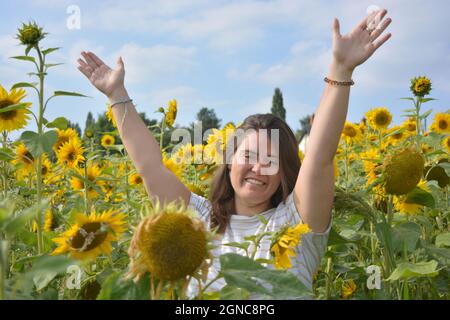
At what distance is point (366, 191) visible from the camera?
179 centimetres

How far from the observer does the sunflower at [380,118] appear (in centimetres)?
455

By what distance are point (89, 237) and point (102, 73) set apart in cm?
74

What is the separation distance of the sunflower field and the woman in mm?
98

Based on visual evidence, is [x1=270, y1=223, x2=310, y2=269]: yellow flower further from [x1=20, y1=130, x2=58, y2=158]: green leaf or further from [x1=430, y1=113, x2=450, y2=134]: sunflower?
[x1=430, y1=113, x2=450, y2=134]: sunflower

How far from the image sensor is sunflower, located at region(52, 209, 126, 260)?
1.38 m

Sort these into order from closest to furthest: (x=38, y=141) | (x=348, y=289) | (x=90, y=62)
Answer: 1. (x=38, y=141)
2. (x=90, y=62)
3. (x=348, y=289)

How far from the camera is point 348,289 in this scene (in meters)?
2.09

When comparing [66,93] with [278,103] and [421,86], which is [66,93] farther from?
[278,103]

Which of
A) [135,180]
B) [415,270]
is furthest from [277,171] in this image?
[135,180]

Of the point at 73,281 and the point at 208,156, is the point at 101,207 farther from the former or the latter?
the point at 73,281

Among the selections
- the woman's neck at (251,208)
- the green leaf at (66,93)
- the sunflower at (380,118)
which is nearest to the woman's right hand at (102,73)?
the green leaf at (66,93)

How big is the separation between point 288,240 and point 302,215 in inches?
12.4

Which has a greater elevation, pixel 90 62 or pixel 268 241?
pixel 90 62
